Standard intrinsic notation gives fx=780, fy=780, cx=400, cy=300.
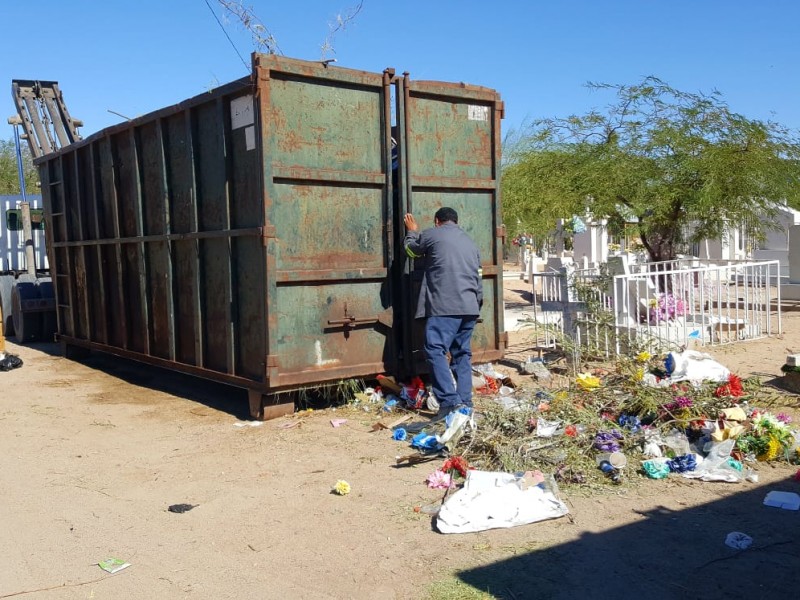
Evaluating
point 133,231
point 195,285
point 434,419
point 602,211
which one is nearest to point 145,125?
point 133,231

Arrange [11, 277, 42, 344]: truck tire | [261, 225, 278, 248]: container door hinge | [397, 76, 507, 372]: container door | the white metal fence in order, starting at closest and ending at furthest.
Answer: [261, 225, 278, 248]: container door hinge, [397, 76, 507, 372]: container door, the white metal fence, [11, 277, 42, 344]: truck tire

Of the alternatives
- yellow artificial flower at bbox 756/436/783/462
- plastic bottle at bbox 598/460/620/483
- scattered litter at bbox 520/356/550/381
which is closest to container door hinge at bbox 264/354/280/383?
plastic bottle at bbox 598/460/620/483

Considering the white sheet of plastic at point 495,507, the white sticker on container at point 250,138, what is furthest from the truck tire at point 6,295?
the white sheet of plastic at point 495,507

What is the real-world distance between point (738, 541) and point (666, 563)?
0.47m

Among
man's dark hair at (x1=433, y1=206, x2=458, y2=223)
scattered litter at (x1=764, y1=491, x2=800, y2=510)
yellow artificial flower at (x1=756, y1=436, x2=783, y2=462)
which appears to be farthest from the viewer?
man's dark hair at (x1=433, y1=206, x2=458, y2=223)

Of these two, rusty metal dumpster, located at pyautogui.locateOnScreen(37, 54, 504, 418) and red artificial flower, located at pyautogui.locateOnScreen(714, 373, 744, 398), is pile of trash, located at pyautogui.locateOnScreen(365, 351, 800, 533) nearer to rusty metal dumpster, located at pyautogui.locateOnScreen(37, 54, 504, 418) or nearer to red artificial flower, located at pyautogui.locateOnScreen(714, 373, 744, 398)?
red artificial flower, located at pyautogui.locateOnScreen(714, 373, 744, 398)

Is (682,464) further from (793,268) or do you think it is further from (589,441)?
(793,268)

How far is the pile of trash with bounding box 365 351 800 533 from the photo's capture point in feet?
14.8

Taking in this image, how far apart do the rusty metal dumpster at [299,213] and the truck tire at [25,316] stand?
5.28 m

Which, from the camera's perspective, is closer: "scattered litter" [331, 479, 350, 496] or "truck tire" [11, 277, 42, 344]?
"scattered litter" [331, 479, 350, 496]

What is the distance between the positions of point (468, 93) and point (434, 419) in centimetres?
316

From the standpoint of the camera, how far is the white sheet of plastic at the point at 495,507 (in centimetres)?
425

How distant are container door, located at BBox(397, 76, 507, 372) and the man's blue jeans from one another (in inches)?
24.8

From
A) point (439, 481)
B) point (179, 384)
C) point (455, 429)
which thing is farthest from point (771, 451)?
point (179, 384)
